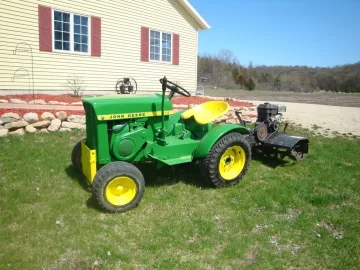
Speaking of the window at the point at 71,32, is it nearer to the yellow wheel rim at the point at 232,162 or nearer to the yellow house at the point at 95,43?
the yellow house at the point at 95,43

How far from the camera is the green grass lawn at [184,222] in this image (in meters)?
2.93

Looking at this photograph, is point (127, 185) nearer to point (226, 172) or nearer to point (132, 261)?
point (132, 261)

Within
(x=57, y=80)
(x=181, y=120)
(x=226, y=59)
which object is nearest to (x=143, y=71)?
(x=57, y=80)

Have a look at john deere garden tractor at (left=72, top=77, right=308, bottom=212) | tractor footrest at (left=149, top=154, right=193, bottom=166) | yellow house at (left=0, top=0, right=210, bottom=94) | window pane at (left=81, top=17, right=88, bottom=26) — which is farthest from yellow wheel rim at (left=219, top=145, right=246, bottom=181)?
window pane at (left=81, top=17, right=88, bottom=26)

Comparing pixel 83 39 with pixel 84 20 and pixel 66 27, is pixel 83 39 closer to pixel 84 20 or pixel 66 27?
pixel 84 20

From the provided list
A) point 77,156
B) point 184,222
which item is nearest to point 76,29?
point 77,156

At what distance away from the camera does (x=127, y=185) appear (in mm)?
3803

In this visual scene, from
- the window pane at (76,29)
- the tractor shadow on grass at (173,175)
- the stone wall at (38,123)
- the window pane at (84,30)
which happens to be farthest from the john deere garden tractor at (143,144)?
the window pane at (84,30)

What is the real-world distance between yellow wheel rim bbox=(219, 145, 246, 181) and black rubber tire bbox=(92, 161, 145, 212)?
135cm

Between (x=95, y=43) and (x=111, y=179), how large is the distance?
389 inches

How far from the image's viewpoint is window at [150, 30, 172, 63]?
47.4ft

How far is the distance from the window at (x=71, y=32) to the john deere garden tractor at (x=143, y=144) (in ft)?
26.2

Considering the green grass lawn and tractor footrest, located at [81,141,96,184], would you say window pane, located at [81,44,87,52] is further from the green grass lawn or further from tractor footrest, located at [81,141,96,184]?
tractor footrest, located at [81,141,96,184]

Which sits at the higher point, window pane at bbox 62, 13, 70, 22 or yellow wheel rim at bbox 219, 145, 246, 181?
window pane at bbox 62, 13, 70, 22
